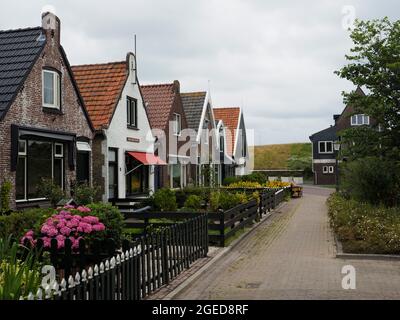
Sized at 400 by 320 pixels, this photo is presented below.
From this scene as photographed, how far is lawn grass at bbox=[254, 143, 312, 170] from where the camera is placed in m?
88.0

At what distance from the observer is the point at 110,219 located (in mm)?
9141

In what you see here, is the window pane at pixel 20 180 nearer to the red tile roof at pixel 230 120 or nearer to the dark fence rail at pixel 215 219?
the dark fence rail at pixel 215 219

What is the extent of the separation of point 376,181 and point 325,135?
161 ft

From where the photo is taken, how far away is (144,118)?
2656cm

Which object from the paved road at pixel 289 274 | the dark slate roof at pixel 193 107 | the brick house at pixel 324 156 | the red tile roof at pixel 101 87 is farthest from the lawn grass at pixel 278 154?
the paved road at pixel 289 274

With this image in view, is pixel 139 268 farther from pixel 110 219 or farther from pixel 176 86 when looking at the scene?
pixel 176 86

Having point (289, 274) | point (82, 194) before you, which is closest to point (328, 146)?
point (82, 194)

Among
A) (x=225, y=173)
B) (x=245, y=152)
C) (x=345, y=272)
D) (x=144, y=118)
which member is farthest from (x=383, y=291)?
(x=245, y=152)

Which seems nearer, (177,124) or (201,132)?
(177,124)

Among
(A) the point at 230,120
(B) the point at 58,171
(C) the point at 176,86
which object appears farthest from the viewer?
(A) the point at 230,120

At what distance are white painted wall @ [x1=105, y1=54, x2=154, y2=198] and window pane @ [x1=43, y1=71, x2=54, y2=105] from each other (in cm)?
399

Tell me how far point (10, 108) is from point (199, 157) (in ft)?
67.9

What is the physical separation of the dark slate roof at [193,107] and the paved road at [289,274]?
69.2 feet

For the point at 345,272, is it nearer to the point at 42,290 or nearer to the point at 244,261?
the point at 244,261
